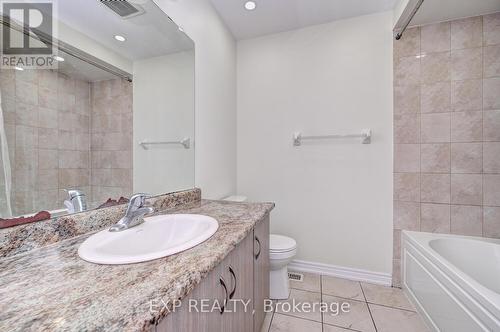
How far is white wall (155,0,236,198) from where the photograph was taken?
1622mm

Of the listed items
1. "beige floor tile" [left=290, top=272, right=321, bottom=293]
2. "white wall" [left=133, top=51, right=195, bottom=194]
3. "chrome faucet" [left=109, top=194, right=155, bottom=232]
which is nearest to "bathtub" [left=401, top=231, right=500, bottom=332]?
"beige floor tile" [left=290, top=272, right=321, bottom=293]

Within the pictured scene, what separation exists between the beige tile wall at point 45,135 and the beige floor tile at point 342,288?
6.24 ft

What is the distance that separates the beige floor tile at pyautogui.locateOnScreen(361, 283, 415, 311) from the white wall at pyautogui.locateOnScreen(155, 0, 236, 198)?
1481mm

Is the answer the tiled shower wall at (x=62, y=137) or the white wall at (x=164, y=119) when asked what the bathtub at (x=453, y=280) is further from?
the tiled shower wall at (x=62, y=137)

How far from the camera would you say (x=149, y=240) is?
0.98m

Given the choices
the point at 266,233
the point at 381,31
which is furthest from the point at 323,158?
the point at 381,31

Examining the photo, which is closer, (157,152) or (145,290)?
(145,290)

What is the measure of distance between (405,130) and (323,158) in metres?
0.70

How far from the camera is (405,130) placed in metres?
1.85

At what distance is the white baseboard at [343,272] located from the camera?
1922 mm

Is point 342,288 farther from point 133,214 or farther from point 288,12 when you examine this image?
point 288,12

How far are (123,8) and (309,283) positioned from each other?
7.69 feet

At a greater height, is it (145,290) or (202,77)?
(202,77)

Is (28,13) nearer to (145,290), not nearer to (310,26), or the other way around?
(145,290)
